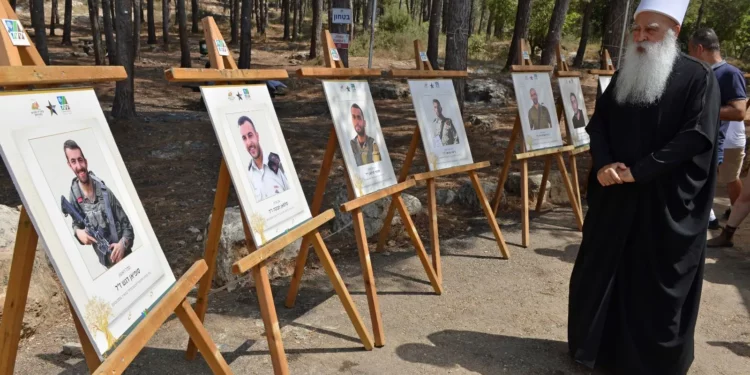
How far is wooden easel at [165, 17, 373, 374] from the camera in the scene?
2609 mm

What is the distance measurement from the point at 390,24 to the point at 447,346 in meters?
25.9

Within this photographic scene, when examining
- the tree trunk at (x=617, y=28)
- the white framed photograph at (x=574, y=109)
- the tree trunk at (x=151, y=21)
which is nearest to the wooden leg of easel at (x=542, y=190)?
the white framed photograph at (x=574, y=109)

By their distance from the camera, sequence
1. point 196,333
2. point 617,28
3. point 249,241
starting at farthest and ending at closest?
point 617,28, point 249,241, point 196,333

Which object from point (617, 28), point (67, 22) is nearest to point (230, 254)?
point (617, 28)

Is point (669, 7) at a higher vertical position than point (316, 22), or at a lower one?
lower

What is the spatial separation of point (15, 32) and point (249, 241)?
1299 millimetres

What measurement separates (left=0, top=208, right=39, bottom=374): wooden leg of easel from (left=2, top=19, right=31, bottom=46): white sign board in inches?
24.2

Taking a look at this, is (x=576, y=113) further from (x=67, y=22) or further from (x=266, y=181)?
(x=67, y=22)

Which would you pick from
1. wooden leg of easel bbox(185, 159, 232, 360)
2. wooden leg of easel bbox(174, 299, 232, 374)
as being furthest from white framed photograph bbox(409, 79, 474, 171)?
wooden leg of easel bbox(174, 299, 232, 374)

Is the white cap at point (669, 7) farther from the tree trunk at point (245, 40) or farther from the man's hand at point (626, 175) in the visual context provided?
the tree trunk at point (245, 40)

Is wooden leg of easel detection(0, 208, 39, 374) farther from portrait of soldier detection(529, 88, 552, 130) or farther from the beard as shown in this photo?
portrait of soldier detection(529, 88, 552, 130)

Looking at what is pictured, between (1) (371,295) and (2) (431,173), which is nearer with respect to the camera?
(1) (371,295)

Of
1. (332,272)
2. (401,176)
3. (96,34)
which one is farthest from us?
(96,34)

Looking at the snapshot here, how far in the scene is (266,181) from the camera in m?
2.87
